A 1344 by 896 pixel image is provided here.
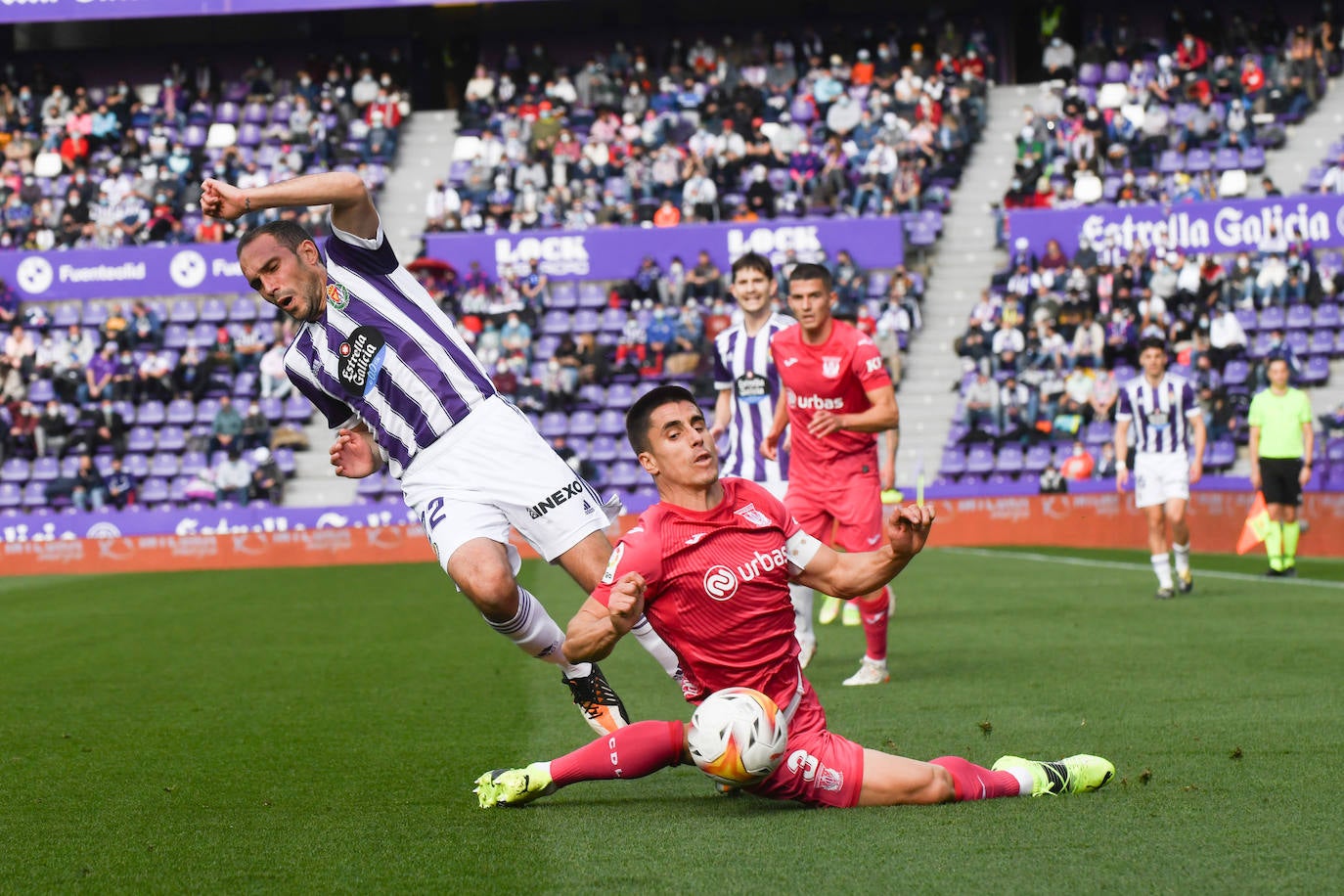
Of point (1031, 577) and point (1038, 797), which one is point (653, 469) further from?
point (1031, 577)

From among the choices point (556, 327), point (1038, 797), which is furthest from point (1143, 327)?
point (1038, 797)

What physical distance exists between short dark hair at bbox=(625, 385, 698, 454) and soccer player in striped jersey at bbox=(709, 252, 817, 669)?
14.0 ft

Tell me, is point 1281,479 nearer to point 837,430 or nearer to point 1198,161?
point 837,430

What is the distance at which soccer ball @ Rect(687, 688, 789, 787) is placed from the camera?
4.77 metres

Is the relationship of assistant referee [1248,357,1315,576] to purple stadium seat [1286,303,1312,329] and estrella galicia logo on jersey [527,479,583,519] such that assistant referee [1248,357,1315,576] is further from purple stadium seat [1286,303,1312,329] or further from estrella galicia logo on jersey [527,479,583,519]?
estrella galicia logo on jersey [527,479,583,519]

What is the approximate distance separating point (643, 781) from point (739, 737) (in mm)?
1217

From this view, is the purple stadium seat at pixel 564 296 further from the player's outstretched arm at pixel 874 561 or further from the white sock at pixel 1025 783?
the white sock at pixel 1025 783

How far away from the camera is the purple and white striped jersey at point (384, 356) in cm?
596

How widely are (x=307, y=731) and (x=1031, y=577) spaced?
33.4 feet

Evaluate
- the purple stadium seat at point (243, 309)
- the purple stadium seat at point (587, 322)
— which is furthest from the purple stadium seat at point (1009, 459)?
the purple stadium seat at point (243, 309)

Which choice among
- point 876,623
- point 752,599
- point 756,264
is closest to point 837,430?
point 876,623

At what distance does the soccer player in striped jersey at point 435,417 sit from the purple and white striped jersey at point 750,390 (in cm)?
356

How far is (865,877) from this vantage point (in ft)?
13.3

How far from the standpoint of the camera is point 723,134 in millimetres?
29656
